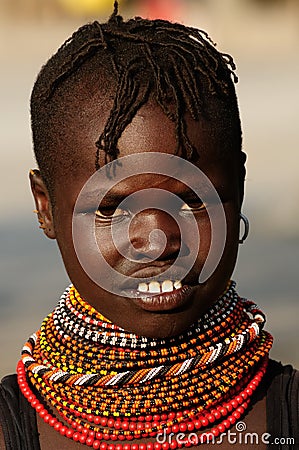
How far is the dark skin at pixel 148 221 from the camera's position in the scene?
1.96 meters

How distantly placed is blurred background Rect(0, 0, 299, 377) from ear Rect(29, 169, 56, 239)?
1.39m

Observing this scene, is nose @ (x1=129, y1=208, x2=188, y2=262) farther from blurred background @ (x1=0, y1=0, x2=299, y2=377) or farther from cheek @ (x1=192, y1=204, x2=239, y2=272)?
blurred background @ (x1=0, y1=0, x2=299, y2=377)

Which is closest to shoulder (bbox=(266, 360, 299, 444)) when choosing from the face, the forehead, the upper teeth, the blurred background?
the face

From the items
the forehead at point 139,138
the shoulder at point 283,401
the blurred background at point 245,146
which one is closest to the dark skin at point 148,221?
the forehead at point 139,138

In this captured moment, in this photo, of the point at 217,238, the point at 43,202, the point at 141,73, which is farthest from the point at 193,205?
the point at 43,202

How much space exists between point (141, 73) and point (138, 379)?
2.33 feet

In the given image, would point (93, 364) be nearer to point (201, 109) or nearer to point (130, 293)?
point (130, 293)

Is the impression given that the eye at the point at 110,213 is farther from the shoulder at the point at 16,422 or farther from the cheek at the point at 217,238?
the shoulder at the point at 16,422

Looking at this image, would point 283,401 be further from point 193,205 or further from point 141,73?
point 141,73

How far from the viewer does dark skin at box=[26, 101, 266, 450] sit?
Answer: 196 cm

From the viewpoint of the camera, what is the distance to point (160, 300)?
2014 mm

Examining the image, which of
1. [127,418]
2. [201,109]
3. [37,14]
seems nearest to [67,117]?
[201,109]

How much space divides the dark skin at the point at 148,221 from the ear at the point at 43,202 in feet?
0.12

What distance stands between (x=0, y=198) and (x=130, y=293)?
3873 millimetres
